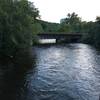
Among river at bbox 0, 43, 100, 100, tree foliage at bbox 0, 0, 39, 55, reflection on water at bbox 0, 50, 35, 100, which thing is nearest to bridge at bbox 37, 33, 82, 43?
tree foliage at bbox 0, 0, 39, 55

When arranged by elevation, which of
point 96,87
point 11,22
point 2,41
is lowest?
point 96,87

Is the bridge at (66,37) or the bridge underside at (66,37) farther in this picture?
the bridge underside at (66,37)

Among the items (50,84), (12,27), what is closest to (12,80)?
(50,84)

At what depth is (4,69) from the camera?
1233 inches

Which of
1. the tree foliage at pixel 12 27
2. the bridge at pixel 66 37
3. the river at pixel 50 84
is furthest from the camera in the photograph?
the bridge at pixel 66 37

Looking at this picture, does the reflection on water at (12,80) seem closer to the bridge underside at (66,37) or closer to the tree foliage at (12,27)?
the tree foliage at (12,27)

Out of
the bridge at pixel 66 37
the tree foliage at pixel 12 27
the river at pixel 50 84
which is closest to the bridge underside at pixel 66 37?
the bridge at pixel 66 37

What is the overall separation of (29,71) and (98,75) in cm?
953

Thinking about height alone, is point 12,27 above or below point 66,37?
above

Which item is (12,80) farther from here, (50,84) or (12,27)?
(12,27)

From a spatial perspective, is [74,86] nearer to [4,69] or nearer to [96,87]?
[96,87]

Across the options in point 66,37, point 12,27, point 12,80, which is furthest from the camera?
point 66,37

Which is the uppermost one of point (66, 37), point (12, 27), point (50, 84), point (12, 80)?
point (12, 27)

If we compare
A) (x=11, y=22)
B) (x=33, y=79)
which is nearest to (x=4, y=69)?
(x=33, y=79)
